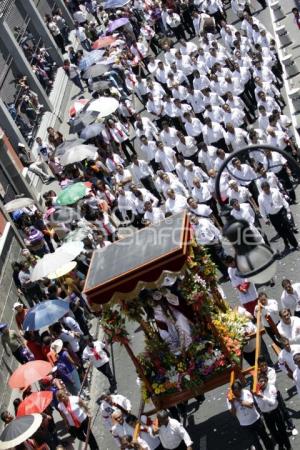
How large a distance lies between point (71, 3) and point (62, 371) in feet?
90.8

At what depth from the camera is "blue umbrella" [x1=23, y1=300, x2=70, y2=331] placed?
19688 mm

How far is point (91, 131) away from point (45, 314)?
803 centimetres

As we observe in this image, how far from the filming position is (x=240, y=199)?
70.8 feet

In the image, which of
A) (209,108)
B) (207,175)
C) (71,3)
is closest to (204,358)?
(207,175)

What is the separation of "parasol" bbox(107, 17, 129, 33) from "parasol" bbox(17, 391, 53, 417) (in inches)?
766

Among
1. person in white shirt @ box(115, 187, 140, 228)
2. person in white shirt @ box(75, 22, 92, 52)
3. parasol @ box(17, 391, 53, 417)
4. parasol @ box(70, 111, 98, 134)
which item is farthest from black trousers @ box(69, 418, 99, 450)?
person in white shirt @ box(75, 22, 92, 52)

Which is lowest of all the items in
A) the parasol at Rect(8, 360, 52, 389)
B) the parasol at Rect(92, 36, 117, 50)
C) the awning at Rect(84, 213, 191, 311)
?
the parasol at Rect(92, 36, 117, 50)

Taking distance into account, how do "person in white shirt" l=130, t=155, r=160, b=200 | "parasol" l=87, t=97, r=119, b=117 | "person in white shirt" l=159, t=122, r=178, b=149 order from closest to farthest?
"person in white shirt" l=130, t=155, r=160, b=200 < "person in white shirt" l=159, t=122, r=178, b=149 < "parasol" l=87, t=97, r=119, b=117

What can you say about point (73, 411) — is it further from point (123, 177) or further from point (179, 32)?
point (179, 32)

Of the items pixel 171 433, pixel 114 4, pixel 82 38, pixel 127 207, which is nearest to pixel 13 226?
pixel 127 207

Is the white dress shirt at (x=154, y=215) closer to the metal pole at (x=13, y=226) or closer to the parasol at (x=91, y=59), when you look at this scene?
the metal pole at (x=13, y=226)

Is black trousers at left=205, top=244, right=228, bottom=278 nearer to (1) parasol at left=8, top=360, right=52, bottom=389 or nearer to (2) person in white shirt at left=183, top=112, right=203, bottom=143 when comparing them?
(1) parasol at left=8, top=360, right=52, bottom=389

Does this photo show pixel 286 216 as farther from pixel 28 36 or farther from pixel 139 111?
pixel 28 36

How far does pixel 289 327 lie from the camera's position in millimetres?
16594
